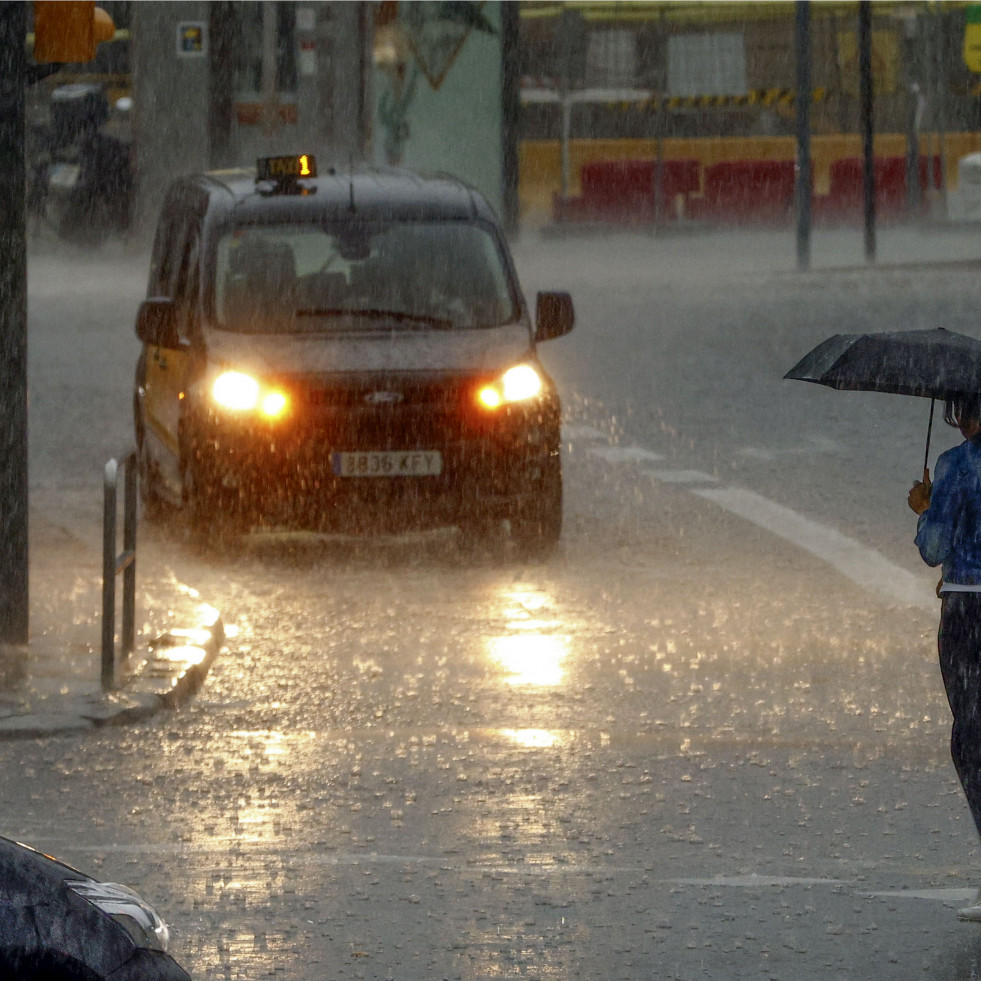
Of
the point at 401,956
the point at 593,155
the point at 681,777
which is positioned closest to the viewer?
the point at 401,956

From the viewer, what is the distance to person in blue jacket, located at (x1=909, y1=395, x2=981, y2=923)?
18.3 feet

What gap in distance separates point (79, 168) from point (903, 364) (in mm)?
31544

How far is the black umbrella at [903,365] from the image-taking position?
18.3ft

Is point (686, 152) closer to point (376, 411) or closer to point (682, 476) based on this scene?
point (682, 476)

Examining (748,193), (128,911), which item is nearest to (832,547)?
(128,911)

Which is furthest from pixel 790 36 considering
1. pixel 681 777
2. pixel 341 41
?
pixel 681 777

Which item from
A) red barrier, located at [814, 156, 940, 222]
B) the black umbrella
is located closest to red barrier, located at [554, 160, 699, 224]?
red barrier, located at [814, 156, 940, 222]

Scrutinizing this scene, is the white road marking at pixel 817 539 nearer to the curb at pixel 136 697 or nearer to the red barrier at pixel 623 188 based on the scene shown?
the curb at pixel 136 697

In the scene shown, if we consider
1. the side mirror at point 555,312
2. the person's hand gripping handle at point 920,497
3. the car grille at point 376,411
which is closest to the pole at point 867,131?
the side mirror at point 555,312

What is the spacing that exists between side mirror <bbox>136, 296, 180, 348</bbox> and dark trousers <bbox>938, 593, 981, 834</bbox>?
6.42m

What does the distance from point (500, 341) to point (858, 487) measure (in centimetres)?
287

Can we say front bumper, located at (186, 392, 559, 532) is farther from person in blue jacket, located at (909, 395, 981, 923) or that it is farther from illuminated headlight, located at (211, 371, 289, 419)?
person in blue jacket, located at (909, 395, 981, 923)

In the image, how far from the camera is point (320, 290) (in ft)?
38.2

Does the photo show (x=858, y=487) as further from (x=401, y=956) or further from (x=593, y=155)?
(x=593, y=155)
